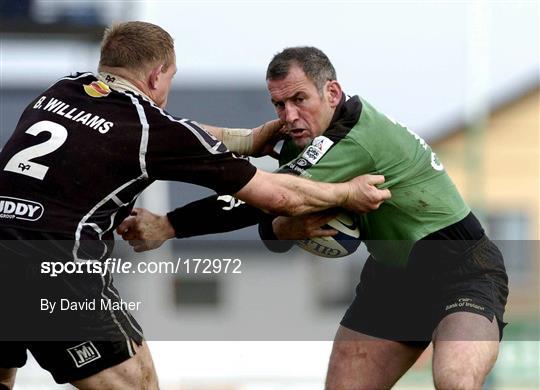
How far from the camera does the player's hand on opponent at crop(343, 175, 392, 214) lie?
6.82 metres

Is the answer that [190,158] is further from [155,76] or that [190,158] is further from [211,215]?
[211,215]

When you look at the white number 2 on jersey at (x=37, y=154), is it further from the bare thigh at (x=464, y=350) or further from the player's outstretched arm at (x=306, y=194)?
the bare thigh at (x=464, y=350)

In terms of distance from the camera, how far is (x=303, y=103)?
6.96 metres

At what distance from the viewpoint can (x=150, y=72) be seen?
6.64 meters

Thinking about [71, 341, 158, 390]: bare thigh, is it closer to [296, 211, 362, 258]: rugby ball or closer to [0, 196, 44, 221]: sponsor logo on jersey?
[0, 196, 44, 221]: sponsor logo on jersey

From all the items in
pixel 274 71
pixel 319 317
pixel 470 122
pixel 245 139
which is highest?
pixel 274 71

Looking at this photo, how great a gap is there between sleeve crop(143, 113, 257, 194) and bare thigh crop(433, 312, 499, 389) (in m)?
1.32

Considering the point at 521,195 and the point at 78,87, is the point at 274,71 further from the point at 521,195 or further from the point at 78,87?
the point at 521,195

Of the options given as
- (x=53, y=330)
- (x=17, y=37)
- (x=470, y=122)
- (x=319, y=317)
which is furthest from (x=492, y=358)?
(x=319, y=317)

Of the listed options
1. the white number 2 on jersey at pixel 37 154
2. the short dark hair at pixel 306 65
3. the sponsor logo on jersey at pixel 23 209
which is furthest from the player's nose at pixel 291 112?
the sponsor logo on jersey at pixel 23 209

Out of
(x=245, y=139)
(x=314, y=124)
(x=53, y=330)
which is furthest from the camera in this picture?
(x=245, y=139)

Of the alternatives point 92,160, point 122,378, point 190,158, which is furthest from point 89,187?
point 122,378

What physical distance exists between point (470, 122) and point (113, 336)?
13.2 meters

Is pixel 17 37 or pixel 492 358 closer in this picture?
pixel 492 358
